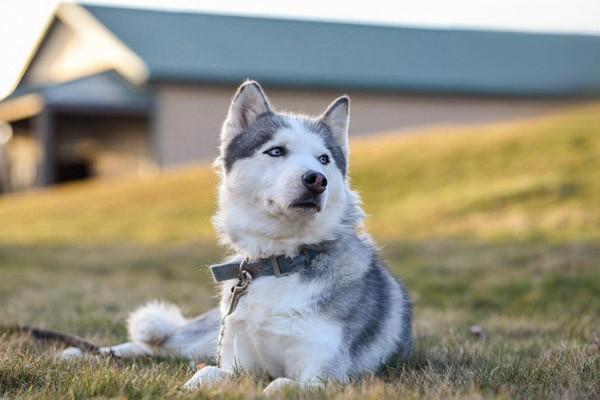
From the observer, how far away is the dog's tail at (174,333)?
5.50 m

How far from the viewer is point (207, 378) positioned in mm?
4180

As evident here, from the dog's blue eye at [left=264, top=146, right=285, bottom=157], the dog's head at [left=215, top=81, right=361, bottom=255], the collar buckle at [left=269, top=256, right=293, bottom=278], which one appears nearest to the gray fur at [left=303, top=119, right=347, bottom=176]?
the dog's head at [left=215, top=81, right=361, bottom=255]

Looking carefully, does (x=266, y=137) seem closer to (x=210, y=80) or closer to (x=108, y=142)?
(x=210, y=80)

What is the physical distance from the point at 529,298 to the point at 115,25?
946 inches

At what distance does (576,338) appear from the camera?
6324 millimetres

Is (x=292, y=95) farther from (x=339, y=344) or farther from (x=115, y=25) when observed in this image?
(x=339, y=344)

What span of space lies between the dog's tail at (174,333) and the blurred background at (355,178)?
709 millimetres

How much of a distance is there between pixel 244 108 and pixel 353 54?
27.1 meters

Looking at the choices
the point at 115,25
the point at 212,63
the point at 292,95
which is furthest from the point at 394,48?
the point at 115,25

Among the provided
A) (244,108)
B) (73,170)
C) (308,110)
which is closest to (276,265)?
(244,108)

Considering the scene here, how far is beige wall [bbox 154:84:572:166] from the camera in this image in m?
28.3

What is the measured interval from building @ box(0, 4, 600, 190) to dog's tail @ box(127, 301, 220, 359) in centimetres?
2260

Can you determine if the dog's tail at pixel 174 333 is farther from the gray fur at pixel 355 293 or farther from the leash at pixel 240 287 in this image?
the gray fur at pixel 355 293

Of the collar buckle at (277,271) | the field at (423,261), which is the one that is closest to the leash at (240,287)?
the collar buckle at (277,271)
